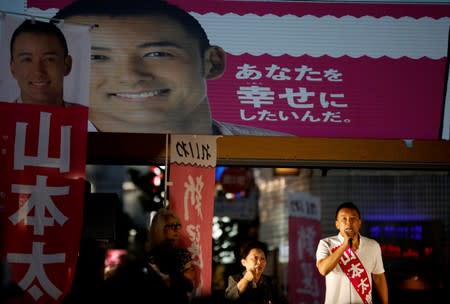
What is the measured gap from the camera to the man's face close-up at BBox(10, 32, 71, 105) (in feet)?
25.9

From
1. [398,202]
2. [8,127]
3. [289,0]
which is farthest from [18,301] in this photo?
[398,202]

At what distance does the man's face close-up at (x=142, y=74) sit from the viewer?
963 cm

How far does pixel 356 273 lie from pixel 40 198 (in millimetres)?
2743

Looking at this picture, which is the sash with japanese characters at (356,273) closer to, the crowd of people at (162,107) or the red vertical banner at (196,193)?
the crowd of people at (162,107)

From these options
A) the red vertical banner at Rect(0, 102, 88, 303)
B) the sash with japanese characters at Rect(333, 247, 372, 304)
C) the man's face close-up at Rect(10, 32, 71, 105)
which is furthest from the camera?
the sash with japanese characters at Rect(333, 247, 372, 304)

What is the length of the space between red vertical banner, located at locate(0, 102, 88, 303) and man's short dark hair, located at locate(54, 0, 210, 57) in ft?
7.83

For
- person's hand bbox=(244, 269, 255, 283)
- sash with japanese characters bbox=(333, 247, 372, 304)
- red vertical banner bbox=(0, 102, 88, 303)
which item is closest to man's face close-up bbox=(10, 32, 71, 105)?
red vertical banner bbox=(0, 102, 88, 303)

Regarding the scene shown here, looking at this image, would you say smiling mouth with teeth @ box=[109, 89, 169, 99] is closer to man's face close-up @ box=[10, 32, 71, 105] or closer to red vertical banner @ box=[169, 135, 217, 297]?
red vertical banner @ box=[169, 135, 217, 297]

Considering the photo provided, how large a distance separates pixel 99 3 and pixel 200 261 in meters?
2.88

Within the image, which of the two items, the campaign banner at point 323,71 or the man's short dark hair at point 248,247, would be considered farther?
the campaign banner at point 323,71

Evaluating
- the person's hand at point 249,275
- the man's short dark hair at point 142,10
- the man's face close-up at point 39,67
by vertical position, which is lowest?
the person's hand at point 249,275

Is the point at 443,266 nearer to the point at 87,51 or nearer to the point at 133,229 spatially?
the point at 133,229

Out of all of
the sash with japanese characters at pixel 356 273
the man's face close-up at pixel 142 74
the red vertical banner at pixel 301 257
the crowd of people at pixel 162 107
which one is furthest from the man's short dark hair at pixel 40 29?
the red vertical banner at pixel 301 257

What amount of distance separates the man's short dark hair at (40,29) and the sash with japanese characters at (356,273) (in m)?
2.94
